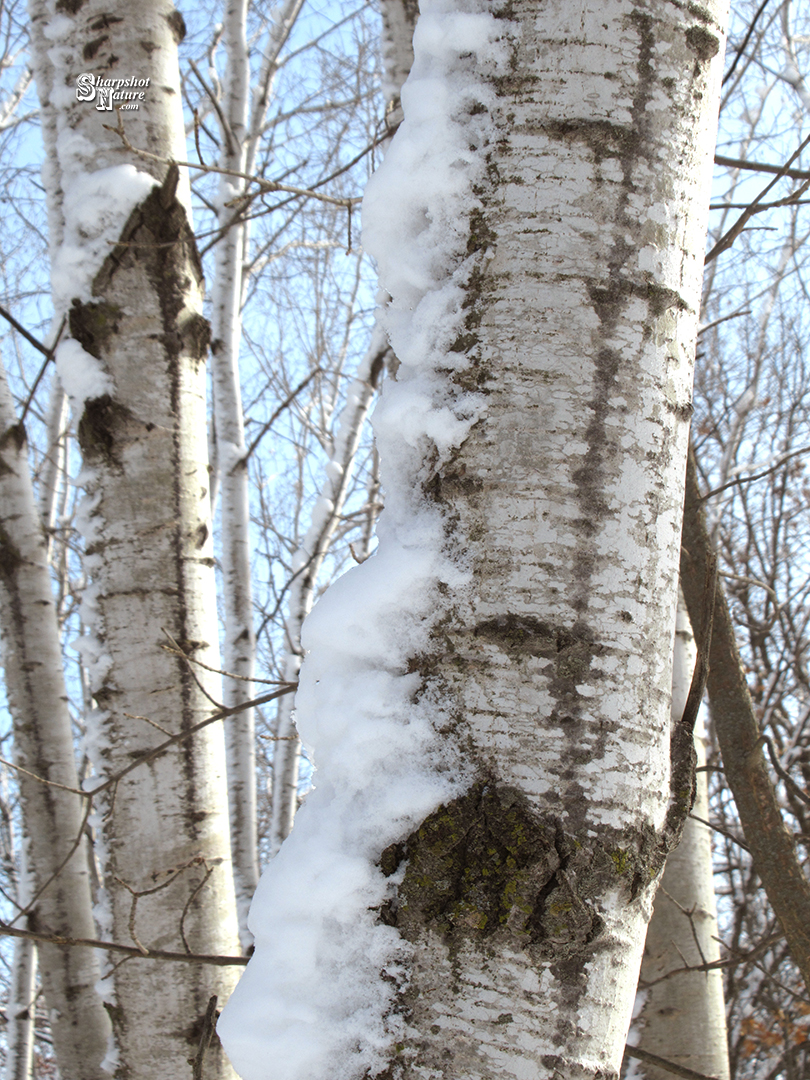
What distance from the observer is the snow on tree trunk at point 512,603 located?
0.56m

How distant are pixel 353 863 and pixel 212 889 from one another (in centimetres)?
96

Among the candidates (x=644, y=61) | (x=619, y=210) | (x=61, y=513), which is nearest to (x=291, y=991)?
(x=619, y=210)

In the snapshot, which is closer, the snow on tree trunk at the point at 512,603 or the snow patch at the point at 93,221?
the snow on tree trunk at the point at 512,603

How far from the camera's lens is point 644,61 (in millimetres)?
651

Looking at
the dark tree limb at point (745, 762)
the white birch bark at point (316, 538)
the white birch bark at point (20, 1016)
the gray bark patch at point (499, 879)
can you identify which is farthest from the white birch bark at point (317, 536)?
the gray bark patch at point (499, 879)

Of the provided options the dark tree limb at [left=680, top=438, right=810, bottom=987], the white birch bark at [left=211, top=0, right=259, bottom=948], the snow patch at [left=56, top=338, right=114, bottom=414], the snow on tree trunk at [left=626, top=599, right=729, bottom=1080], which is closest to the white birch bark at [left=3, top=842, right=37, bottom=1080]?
the white birch bark at [left=211, top=0, right=259, bottom=948]

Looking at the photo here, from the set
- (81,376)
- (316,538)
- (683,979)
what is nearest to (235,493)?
(316,538)

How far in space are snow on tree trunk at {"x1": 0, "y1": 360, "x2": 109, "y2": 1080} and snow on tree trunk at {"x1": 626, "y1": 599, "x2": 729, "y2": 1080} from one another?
1.43m

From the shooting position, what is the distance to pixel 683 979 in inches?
72.7

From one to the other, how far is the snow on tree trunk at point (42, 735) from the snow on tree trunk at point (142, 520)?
76 cm

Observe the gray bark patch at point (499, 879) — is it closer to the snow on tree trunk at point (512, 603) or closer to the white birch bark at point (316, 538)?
the snow on tree trunk at point (512, 603)

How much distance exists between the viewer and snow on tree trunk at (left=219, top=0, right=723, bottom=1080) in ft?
1.83

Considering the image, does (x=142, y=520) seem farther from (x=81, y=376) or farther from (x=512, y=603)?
(x=512, y=603)

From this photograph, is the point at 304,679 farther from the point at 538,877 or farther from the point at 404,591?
the point at 538,877
